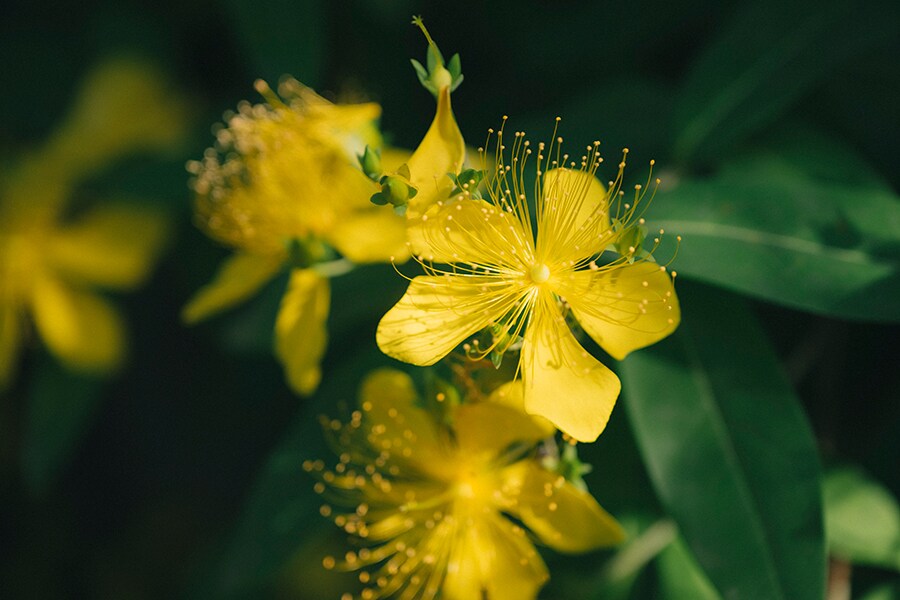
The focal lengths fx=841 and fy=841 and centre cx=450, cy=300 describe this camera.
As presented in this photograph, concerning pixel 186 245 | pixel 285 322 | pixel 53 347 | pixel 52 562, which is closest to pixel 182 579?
pixel 52 562

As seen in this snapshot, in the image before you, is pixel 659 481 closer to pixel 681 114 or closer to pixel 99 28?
pixel 681 114

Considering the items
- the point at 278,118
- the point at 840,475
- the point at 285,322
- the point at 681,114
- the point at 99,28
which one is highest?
the point at 99,28

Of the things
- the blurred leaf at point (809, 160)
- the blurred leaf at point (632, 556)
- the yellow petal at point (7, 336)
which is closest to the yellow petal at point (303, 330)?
the blurred leaf at point (632, 556)

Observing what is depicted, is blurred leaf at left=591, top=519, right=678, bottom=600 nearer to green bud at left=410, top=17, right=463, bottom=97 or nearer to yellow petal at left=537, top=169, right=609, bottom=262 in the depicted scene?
yellow petal at left=537, top=169, right=609, bottom=262

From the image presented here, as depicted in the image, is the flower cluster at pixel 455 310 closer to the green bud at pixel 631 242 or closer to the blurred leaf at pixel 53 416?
the green bud at pixel 631 242

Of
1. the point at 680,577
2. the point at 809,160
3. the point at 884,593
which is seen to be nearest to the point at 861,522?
A: the point at 884,593

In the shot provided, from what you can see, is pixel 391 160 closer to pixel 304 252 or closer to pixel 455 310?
pixel 304 252
